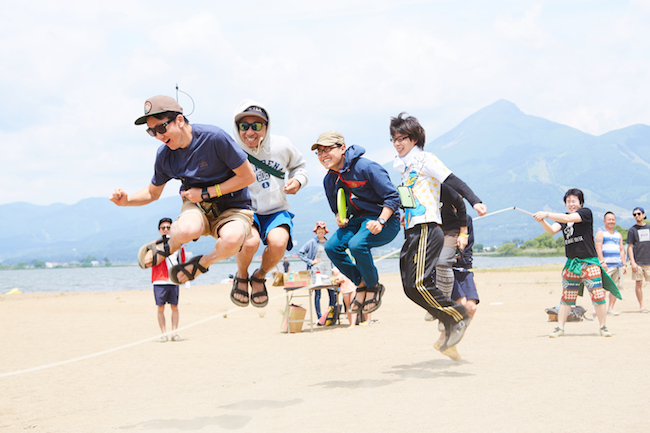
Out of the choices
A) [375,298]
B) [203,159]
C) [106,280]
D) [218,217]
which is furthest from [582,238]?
[106,280]

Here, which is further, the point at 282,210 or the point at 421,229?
the point at 421,229

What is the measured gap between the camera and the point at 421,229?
6.64 meters

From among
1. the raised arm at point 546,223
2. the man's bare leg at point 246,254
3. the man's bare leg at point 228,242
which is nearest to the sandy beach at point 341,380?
the man's bare leg at point 246,254

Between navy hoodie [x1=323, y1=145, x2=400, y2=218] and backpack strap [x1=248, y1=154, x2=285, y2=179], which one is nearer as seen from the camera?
backpack strap [x1=248, y1=154, x2=285, y2=179]

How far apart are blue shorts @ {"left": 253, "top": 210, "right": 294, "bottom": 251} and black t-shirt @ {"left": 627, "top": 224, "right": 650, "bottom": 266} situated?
1136 cm

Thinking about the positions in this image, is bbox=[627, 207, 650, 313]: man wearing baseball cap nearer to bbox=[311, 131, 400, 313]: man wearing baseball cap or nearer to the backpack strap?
bbox=[311, 131, 400, 313]: man wearing baseball cap

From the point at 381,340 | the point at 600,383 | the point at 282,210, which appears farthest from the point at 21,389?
the point at 600,383

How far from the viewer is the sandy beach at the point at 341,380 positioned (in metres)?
5.91

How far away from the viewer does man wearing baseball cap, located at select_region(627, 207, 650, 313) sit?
13711mm

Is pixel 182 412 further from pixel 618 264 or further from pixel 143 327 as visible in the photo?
pixel 618 264

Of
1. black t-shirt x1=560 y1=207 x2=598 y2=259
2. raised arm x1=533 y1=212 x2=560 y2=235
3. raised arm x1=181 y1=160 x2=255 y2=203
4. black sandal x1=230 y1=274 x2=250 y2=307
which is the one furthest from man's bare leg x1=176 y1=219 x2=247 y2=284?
black t-shirt x1=560 y1=207 x2=598 y2=259

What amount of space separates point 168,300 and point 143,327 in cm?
505

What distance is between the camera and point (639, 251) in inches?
548

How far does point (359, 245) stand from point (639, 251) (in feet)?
35.9
